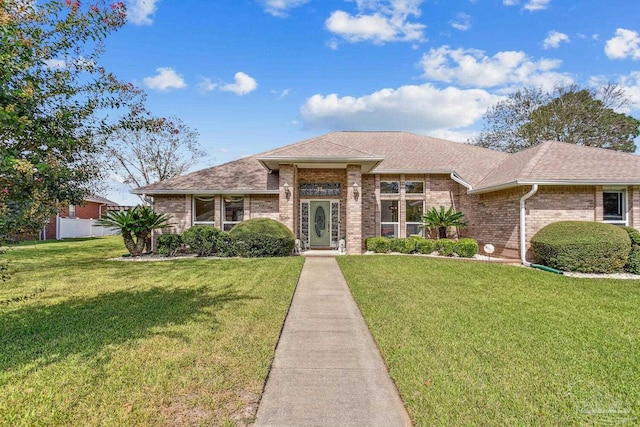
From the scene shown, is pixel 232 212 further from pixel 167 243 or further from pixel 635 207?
pixel 635 207

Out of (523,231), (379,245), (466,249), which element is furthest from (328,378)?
(466,249)

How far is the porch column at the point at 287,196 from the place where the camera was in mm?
13435

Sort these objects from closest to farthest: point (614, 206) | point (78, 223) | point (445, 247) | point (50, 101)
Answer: point (50, 101) → point (614, 206) → point (445, 247) → point (78, 223)

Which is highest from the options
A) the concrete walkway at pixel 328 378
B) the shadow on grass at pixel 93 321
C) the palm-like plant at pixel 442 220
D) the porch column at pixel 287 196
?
the porch column at pixel 287 196

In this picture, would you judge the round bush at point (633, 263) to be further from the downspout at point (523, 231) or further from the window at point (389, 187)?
the window at point (389, 187)

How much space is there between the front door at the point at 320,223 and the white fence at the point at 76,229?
1966 centimetres

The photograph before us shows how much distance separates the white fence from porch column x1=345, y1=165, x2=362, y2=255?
2193cm

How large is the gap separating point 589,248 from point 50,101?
1293cm

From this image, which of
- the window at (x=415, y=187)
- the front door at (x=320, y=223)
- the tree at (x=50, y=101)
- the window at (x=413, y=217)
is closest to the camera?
the tree at (x=50, y=101)

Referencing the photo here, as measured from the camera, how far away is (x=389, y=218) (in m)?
15.5

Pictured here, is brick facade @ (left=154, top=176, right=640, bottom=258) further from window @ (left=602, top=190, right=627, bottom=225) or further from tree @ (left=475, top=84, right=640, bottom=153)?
tree @ (left=475, top=84, right=640, bottom=153)

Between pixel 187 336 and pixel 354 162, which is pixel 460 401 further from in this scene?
pixel 354 162

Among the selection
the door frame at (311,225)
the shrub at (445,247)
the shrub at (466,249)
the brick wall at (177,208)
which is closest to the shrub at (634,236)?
the shrub at (466,249)

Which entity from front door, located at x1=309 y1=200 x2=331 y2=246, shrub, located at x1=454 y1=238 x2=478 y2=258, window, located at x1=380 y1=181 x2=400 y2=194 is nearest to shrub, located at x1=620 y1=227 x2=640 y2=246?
shrub, located at x1=454 y1=238 x2=478 y2=258
